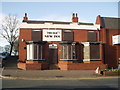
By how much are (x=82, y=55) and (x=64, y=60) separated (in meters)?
3.85

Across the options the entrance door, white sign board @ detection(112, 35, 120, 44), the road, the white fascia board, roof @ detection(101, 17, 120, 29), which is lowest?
the road

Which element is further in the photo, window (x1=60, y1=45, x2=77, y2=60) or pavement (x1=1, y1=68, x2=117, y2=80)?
window (x1=60, y1=45, x2=77, y2=60)

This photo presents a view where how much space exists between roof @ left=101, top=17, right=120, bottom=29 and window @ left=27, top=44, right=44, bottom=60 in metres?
13.2

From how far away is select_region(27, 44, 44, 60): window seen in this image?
1230 inches

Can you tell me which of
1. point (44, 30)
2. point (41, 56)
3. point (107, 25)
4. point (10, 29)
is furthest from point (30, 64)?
point (10, 29)

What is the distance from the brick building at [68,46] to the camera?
31469mm

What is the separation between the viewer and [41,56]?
31766 mm

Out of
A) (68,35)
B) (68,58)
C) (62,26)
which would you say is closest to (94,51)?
(68,58)

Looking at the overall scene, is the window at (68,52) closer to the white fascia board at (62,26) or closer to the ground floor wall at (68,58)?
the ground floor wall at (68,58)

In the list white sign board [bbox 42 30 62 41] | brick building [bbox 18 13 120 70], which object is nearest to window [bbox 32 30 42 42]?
brick building [bbox 18 13 120 70]

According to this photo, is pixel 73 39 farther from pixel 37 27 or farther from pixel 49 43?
pixel 37 27

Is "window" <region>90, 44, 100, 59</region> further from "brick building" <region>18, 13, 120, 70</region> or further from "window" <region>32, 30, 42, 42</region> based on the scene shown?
"window" <region>32, 30, 42, 42</region>

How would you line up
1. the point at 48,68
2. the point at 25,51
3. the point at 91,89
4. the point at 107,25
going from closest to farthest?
1. the point at 91,89
2. the point at 48,68
3. the point at 25,51
4. the point at 107,25

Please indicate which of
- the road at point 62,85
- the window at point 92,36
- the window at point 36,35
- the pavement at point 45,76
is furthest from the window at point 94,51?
the road at point 62,85
